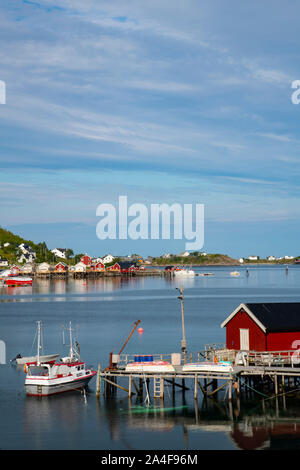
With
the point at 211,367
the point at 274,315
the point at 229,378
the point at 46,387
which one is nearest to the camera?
the point at 229,378

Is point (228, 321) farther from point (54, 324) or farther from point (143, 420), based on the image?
point (54, 324)

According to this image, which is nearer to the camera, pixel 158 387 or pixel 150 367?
pixel 150 367

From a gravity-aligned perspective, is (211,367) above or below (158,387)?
above

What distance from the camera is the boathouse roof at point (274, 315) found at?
4269cm

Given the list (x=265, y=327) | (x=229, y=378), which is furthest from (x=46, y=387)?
(x=265, y=327)

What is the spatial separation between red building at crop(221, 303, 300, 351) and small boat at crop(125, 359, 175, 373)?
6.51 metres

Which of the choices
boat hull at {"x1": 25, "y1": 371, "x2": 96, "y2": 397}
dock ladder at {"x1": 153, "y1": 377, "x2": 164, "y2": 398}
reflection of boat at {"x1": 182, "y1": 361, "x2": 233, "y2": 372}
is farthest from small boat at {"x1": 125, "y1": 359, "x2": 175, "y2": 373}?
boat hull at {"x1": 25, "y1": 371, "x2": 96, "y2": 397}

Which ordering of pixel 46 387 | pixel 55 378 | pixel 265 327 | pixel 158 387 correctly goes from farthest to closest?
1. pixel 55 378
2. pixel 46 387
3. pixel 158 387
4. pixel 265 327

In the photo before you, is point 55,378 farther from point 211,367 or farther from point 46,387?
point 211,367

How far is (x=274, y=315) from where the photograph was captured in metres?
44.0

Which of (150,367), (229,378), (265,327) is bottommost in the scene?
(229,378)

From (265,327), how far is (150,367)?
27.2 ft
